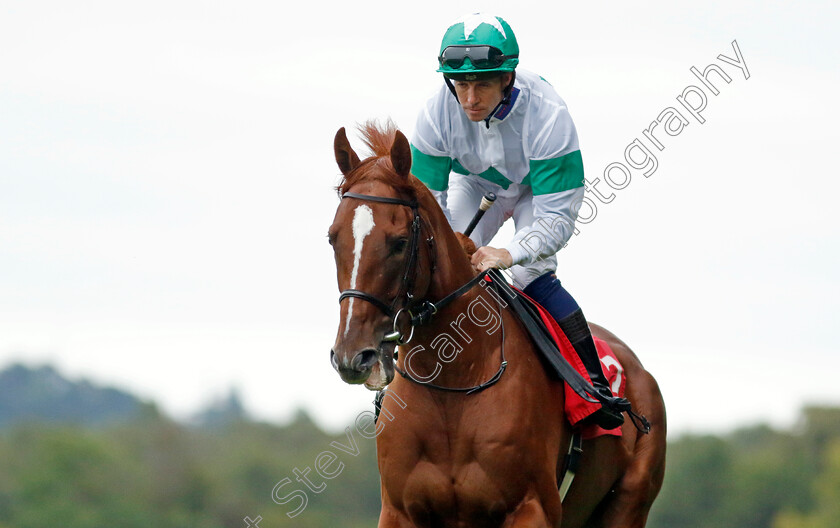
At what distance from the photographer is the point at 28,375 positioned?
117 meters

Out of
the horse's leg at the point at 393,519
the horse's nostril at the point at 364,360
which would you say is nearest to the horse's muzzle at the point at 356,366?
the horse's nostril at the point at 364,360

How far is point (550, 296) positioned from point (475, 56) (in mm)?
1647

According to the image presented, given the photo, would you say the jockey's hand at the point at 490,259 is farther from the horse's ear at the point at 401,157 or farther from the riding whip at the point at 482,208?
the horse's ear at the point at 401,157

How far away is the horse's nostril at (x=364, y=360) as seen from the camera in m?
5.58

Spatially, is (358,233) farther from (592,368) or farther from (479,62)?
(592,368)

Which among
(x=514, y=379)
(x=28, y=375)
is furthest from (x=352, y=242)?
(x=28, y=375)

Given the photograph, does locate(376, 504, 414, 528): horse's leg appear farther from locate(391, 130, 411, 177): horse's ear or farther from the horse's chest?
locate(391, 130, 411, 177): horse's ear

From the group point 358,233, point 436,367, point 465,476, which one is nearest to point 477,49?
point 358,233

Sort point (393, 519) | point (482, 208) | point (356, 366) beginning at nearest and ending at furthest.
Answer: point (356, 366), point (393, 519), point (482, 208)

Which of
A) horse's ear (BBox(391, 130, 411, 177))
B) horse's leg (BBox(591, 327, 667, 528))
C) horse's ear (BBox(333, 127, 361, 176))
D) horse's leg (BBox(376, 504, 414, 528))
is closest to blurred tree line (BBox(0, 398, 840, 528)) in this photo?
horse's leg (BBox(591, 327, 667, 528))

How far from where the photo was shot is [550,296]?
7.43 metres

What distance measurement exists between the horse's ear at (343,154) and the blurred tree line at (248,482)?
49216 millimetres

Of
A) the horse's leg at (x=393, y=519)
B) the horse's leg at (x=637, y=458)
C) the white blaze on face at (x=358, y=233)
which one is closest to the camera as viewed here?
the white blaze on face at (x=358, y=233)

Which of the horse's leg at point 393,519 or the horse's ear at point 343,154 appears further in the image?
the horse's leg at point 393,519
